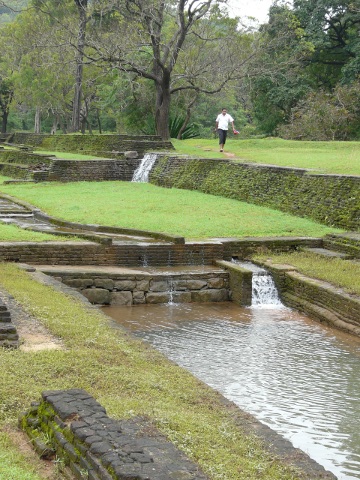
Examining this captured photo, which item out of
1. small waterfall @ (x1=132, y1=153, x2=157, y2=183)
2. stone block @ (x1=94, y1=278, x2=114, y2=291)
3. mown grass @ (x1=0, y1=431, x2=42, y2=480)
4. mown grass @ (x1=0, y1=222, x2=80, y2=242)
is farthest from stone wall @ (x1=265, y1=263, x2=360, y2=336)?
small waterfall @ (x1=132, y1=153, x2=157, y2=183)

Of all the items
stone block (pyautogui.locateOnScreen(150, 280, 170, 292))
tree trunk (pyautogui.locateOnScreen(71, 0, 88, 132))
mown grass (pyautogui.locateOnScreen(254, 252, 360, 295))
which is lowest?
stone block (pyautogui.locateOnScreen(150, 280, 170, 292))

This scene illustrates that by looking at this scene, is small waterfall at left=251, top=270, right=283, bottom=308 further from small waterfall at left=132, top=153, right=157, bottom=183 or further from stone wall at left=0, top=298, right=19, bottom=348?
small waterfall at left=132, top=153, right=157, bottom=183

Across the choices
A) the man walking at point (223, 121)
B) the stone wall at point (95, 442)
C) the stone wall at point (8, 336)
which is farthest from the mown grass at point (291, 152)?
A: the stone wall at point (95, 442)

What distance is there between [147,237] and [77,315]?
5.07 meters

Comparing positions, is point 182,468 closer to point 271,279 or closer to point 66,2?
point 271,279

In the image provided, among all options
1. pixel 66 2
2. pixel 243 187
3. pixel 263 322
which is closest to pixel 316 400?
pixel 263 322

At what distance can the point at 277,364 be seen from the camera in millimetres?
7863

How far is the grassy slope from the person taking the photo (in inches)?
641

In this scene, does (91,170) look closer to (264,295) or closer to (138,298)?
(138,298)

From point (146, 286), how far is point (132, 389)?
5.48 meters

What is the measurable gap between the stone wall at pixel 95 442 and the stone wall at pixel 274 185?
9379mm

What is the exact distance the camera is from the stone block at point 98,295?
10.5 meters

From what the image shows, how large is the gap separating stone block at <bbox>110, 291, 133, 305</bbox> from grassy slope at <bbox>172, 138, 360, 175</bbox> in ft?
20.2

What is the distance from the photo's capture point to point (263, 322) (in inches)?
390
